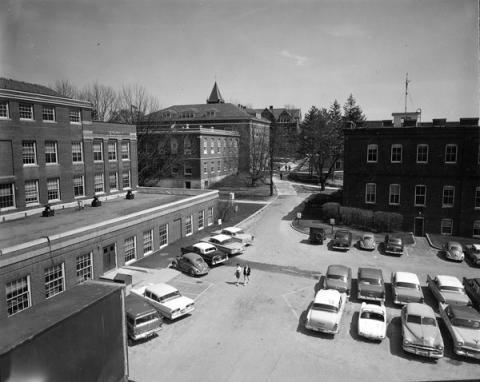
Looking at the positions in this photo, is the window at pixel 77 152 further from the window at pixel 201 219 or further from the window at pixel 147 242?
the window at pixel 201 219

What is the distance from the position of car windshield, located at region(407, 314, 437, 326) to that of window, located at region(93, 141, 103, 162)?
27326 mm

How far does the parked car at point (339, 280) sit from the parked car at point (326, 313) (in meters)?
1.85

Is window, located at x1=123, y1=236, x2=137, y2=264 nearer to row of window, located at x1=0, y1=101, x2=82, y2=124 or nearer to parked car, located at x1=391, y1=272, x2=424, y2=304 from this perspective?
row of window, located at x1=0, y1=101, x2=82, y2=124

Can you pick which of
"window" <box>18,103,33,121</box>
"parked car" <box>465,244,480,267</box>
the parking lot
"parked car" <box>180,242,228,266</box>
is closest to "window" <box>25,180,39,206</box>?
"window" <box>18,103,33,121</box>

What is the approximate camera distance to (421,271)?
2577 centimetres

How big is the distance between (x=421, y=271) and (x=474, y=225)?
1325cm

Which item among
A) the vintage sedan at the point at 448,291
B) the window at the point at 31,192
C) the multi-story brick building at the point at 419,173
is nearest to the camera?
the vintage sedan at the point at 448,291

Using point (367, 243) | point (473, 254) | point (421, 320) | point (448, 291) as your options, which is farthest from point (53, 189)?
point (473, 254)

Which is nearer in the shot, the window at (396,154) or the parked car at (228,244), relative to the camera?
the parked car at (228,244)

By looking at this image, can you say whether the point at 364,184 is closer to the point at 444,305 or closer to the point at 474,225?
the point at 474,225

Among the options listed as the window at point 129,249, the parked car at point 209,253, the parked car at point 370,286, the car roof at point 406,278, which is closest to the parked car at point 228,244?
the parked car at point 209,253

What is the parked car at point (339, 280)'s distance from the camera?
2122 cm

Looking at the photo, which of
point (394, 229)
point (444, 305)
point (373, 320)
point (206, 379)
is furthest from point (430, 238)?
point (206, 379)

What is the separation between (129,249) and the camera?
27.0m
